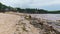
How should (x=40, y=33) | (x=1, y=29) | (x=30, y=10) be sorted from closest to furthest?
(x=1, y=29)
(x=40, y=33)
(x=30, y=10)

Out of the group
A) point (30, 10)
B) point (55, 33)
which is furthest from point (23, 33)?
point (30, 10)

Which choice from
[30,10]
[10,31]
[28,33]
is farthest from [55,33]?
[30,10]

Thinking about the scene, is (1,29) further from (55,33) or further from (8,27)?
(55,33)

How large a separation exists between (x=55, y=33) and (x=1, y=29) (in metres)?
5.66

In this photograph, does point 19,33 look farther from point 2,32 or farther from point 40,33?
point 40,33

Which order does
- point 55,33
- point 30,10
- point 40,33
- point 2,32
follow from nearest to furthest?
point 2,32
point 40,33
point 55,33
point 30,10

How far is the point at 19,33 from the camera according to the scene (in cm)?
1442

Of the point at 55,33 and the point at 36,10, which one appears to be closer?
the point at 55,33

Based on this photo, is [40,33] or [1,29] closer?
[1,29]

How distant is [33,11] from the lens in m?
107

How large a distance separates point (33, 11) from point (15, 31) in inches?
3641

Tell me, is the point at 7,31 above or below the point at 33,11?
above

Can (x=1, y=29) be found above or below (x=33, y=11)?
→ above

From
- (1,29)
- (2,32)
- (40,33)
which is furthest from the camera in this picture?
(40,33)
